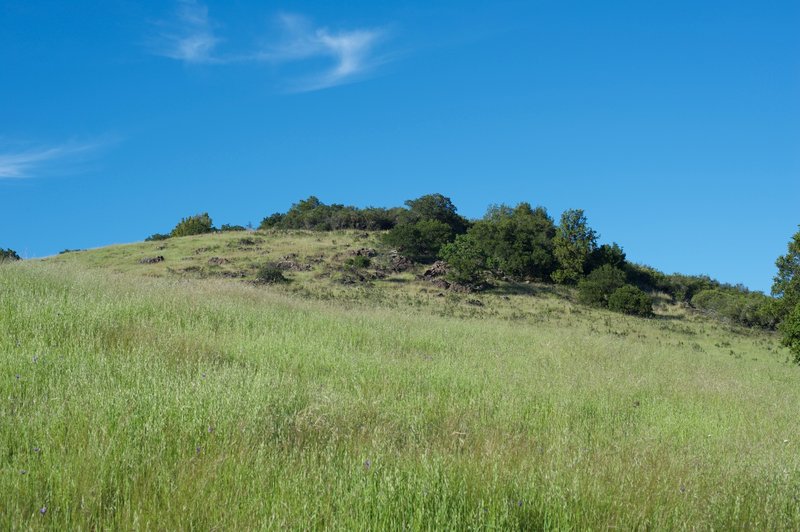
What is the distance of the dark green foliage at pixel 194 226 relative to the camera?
236ft

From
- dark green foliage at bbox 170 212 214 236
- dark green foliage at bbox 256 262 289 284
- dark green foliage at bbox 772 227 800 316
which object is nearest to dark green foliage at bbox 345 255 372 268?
dark green foliage at bbox 256 262 289 284

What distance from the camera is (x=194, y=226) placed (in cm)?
7269

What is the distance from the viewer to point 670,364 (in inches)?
621

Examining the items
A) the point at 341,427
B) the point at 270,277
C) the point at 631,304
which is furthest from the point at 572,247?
the point at 341,427

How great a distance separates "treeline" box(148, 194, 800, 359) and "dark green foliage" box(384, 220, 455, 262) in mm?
78

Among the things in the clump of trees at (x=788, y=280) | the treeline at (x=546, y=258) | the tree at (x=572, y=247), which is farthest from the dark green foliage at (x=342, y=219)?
the clump of trees at (x=788, y=280)

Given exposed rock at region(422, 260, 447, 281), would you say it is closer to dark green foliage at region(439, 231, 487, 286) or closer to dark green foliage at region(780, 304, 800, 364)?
dark green foliage at region(439, 231, 487, 286)

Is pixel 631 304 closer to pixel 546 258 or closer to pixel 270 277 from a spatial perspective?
pixel 546 258

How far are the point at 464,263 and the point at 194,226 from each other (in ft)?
146

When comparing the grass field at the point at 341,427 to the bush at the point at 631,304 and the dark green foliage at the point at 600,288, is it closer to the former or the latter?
the bush at the point at 631,304

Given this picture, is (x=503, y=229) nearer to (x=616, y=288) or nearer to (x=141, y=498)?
(x=616, y=288)

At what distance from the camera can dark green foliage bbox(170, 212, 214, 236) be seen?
72062 mm

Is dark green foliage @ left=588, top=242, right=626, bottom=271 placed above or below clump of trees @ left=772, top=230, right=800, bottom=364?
above

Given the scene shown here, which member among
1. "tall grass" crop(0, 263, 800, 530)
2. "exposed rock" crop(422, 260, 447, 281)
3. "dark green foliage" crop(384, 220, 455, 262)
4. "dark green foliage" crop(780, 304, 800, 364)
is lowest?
"tall grass" crop(0, 263, 800, 530)
